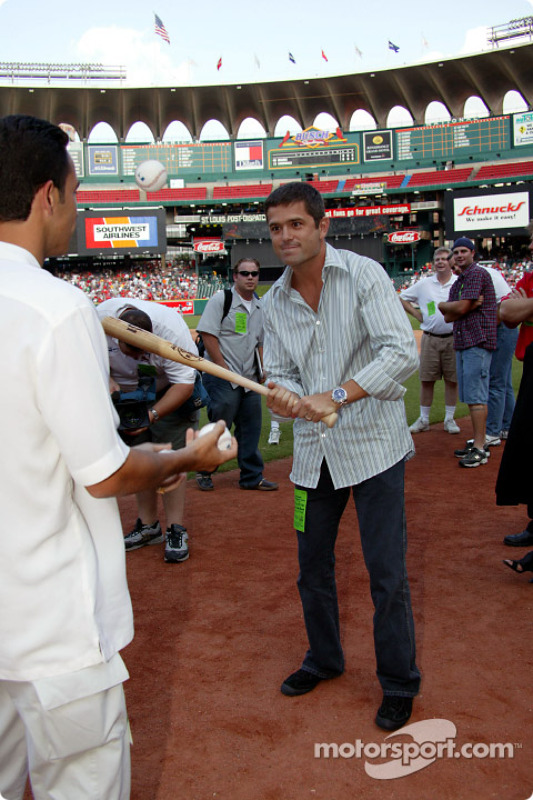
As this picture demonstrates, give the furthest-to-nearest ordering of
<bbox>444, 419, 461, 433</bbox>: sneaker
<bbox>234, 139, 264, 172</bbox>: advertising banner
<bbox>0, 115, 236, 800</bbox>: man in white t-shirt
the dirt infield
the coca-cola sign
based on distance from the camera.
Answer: <bbox>234, 139, 264, 172</bbox>: advertising banner, the coca-cola sign, <bbox>444, 419, 461, 433</bbox>: sneaker, the dirt infield, <bbox>0, 115, 236, 800</bbox>: man in white t-shirt

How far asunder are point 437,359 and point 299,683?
6328 mm

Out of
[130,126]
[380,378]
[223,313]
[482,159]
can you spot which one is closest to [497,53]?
[482,159]

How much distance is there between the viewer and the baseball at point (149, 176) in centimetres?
4034

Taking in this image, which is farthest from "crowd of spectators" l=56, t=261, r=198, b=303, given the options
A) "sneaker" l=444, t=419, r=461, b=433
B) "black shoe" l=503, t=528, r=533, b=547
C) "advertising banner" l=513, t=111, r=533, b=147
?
"black shoe" l=503, t=528, r=533, b=547

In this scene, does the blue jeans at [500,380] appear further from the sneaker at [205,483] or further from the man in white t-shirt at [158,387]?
the man in white t-shirt at [158,387]

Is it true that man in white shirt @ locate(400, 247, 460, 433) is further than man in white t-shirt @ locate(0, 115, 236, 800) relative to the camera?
Yes

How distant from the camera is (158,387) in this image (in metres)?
5.05

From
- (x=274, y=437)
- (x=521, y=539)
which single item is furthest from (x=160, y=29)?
(x=521, y=539)

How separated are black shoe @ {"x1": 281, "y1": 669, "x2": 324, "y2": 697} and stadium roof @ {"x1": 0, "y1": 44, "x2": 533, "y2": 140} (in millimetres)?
60653

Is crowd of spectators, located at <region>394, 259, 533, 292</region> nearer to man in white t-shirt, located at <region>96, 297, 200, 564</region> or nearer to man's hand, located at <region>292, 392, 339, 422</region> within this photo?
man in white t-shirt, located at <region>96, 297, 200, 564</region>

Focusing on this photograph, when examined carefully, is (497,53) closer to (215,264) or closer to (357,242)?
(357,242)

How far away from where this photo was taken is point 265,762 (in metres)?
2.70

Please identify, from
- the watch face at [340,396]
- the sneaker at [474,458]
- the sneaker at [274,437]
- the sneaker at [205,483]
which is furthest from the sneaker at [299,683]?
the sneaker at [274,437]

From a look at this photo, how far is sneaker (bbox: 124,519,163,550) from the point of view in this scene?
5.43 meters
